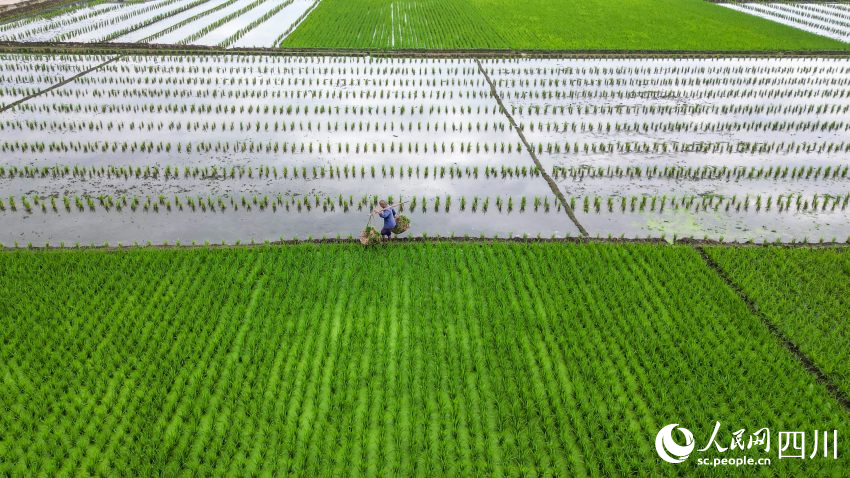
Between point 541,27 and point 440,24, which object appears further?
point 440,24

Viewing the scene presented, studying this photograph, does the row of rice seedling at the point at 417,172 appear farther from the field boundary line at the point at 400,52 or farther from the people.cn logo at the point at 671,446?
the field boundary line at the point at 400,52

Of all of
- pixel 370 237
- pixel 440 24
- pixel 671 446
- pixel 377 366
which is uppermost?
pixel 440 24

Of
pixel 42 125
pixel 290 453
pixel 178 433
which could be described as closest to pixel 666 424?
pixel 290 453

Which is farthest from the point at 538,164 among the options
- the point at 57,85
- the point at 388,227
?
the point at 57,85

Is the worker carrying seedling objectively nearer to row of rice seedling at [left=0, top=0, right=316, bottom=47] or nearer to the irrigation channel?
the irrigation channel

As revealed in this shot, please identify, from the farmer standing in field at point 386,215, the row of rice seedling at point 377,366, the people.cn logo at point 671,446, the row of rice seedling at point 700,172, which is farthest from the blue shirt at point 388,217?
the people.cn logo at point 671,446

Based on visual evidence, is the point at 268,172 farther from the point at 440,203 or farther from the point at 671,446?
the point at 671,446
